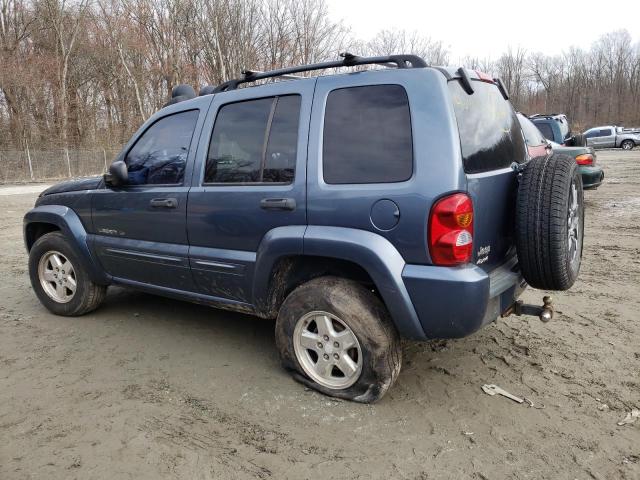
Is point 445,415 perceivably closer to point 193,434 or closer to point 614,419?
point 614,419

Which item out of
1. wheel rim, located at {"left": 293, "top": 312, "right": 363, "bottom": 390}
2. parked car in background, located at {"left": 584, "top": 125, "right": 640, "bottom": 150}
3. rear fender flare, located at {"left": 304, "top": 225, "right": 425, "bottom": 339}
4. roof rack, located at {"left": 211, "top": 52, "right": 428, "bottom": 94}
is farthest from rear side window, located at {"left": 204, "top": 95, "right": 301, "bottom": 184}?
parked car in background, located at {"left": 584, "top": 125, "right": 640, "bottom": 150}

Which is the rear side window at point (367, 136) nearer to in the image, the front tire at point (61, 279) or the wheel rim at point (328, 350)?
the wheel rim at point (328, 350)

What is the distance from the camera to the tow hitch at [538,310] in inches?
117

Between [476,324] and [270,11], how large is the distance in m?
29.6

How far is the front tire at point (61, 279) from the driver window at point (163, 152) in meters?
1.08

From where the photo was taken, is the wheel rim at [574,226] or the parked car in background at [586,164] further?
the parked car in background at [586,164]

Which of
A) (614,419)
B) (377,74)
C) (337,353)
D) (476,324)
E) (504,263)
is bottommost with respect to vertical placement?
(614,419)

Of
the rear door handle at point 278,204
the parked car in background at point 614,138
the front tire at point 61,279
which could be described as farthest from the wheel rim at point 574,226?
the parked car in background at point 614,138

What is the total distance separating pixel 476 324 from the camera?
8.45 ft

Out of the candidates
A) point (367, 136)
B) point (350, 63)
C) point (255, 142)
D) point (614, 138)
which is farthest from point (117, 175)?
point (614, 138)

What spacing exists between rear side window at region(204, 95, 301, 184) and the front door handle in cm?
32

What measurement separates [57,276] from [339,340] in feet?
9.99

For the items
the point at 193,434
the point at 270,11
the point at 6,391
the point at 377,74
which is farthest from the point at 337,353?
the point at 270,11

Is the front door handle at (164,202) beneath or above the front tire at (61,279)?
above
